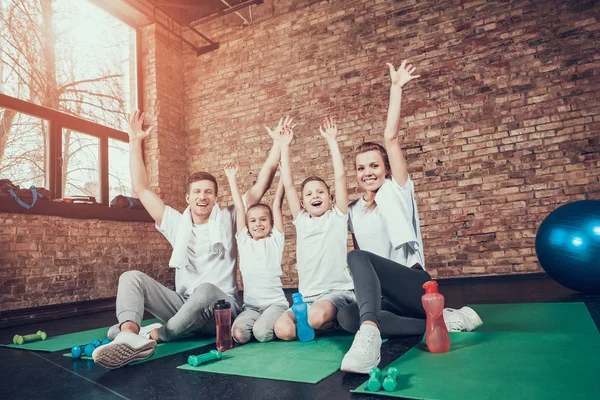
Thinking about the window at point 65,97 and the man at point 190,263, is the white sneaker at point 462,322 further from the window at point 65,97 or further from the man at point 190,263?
the window at point 65,97

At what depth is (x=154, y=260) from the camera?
5926mm

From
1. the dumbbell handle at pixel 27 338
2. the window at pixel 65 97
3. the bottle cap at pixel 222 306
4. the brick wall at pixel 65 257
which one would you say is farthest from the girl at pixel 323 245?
the window at pixel 65 97

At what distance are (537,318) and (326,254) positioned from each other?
125 centimetres

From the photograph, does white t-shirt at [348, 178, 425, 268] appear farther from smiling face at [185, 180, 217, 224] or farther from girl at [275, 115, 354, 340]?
smiling face at [185, 180, 217, 224]

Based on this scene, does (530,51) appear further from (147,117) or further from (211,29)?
(147,117)

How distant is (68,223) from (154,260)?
1424 millimetres

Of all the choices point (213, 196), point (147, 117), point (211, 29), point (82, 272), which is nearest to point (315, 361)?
point (213, 196)

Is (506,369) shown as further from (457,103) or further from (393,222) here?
(457,103)

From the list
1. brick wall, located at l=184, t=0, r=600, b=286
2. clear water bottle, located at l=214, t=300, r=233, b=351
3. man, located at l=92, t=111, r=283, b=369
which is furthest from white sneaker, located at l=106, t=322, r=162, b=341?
brick wall, located at l=184, t=0, r=600, b=286

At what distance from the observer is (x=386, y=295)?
1.93m

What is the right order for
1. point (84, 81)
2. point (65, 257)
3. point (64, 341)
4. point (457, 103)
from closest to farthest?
point (64, 341), point (65, 257), point (457, 103), point (84, 81)

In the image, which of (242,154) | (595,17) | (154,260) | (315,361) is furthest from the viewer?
(242,154)

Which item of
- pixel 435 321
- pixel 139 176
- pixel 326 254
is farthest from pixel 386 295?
pixel 139 176

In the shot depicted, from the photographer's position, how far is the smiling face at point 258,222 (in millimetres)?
2463
